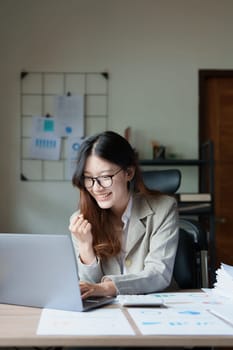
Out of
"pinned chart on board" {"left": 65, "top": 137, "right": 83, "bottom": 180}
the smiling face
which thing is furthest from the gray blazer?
"pinned chart on board" {"left": 65, "top": 137, "right": 83, "bottom": 180}

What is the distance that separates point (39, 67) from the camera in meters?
3.22

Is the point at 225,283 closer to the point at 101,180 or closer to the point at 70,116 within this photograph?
the point at 101,180

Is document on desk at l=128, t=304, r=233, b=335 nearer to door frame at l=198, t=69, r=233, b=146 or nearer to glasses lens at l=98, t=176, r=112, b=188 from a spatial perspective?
glasses lens at l=98, t=176, r=112, b=188

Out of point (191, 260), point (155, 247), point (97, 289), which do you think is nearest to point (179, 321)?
point (97, 289)

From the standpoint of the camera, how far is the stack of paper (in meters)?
1.34

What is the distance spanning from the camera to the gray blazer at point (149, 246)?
4.75ft

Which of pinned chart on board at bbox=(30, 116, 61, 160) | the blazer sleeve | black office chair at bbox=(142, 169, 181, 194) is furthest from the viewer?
pinned chart on board at bbox=(30, 116, 61, 160)

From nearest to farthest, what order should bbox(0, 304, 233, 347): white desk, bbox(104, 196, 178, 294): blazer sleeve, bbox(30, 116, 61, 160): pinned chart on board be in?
bbox(0, 304, 233, 347): white desk
bbox(104, 196, 178, 294): blazer sleeve
bbox(30, 116, 61, 160): pinned chart on board

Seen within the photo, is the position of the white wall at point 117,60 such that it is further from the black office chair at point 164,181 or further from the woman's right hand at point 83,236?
the woman's right hand at point 83,236

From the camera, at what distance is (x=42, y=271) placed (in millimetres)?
1158

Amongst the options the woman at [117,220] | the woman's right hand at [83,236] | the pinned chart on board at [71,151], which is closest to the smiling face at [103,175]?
the woman at [117,220]

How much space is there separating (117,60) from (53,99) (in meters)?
0.51

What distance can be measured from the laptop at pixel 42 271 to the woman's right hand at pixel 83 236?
0.86ft

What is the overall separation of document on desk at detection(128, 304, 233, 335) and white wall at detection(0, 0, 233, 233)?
209 centimetres
